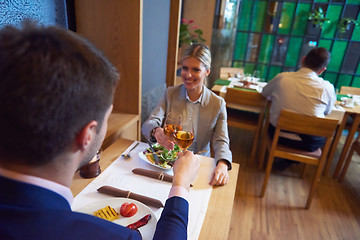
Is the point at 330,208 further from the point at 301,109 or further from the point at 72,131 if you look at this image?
the point at 72,131

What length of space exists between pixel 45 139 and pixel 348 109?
296 centimetres

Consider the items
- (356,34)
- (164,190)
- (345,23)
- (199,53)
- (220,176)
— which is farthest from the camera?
(356,34)

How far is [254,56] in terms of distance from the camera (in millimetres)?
5270

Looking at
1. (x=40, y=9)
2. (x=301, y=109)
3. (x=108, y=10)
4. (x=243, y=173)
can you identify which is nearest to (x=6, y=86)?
(x=40, y=9)

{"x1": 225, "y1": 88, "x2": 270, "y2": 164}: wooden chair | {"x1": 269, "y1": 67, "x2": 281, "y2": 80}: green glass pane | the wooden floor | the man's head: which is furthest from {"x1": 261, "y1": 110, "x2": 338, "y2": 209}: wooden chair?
{"x1": 269, "y1": 67, "x2": 281, "y2": 80}: green glass pane

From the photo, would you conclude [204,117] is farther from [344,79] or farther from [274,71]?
[344,79]

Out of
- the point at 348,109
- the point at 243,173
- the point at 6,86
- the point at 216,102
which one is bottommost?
the point at 243,173

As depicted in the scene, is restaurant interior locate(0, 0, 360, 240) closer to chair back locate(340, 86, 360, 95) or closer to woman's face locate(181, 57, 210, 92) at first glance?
chair back locate(340, 86, 360, 95)

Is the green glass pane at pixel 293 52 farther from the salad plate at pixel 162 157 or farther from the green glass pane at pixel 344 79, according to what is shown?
the salad plate at pixel 162 157

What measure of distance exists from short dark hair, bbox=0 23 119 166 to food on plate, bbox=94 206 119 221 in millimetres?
381

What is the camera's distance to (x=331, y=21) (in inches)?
184

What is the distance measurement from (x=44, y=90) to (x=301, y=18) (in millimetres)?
5617

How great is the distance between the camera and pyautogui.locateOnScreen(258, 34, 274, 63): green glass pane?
5086mm

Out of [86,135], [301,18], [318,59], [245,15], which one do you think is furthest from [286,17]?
[86,135]
